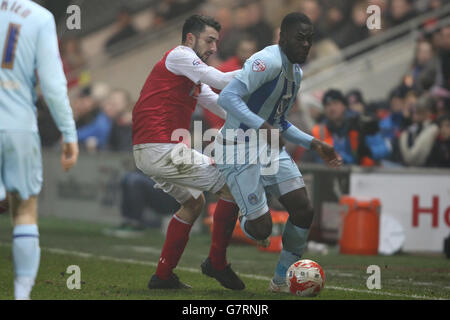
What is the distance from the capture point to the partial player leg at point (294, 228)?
7.50m

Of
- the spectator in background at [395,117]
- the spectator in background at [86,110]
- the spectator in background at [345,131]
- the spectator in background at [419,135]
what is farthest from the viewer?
the spectator in background at [86,110]

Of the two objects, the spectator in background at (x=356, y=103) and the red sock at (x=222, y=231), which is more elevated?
the spectator in background at (x=356, y=103)

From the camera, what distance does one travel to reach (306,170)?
13.1 meters

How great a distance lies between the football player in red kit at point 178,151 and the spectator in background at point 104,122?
930 cm

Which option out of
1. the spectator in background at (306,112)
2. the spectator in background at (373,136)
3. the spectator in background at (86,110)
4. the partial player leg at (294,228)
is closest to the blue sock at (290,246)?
the partial player leg at (294,228)

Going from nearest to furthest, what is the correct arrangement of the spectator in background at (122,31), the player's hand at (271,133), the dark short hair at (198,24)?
1. the player's hand at (271,133)
2. the dark short hair at (198,24)
3. the spectator in background at (122,31)

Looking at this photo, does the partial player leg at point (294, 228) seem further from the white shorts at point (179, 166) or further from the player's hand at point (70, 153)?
the player's hand at point (70, 153)

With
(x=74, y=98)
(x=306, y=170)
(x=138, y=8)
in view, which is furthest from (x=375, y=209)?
(x=138, y=8)

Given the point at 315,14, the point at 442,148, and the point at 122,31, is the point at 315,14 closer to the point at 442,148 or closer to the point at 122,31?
the point at 442,148

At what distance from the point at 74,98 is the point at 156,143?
12828mm

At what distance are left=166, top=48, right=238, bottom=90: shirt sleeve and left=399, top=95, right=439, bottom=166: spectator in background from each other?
6046mm

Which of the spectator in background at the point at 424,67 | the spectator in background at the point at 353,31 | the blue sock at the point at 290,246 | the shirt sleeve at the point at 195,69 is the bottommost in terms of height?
the blue sock at the point at 290,246
